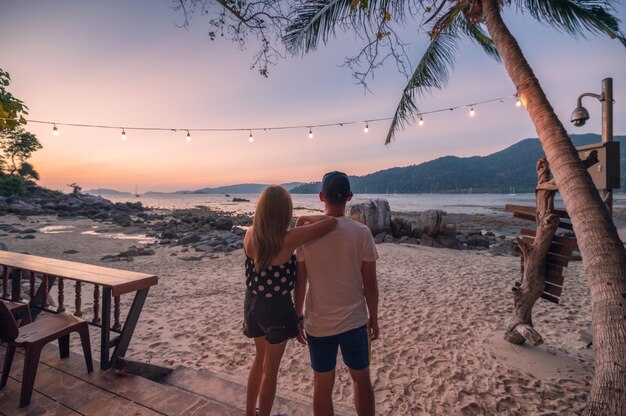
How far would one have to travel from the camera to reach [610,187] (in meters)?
3.29

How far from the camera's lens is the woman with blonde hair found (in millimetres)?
1806

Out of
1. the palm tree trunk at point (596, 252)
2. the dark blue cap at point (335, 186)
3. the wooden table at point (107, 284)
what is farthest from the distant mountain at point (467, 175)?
the dark blue cap at point (335, 186)

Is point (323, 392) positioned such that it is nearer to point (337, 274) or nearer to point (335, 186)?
point (337, 274)

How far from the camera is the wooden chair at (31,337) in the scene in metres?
→ 2.22

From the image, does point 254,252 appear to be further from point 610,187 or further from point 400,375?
point 610,187

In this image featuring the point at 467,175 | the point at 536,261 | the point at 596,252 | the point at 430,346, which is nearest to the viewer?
the point at 596,252

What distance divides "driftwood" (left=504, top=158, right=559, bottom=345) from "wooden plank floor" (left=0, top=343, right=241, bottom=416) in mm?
3999

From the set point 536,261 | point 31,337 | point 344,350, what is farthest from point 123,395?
point 536,261

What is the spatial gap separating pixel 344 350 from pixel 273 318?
20.7 inches

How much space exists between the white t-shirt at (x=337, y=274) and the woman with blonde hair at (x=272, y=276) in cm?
10

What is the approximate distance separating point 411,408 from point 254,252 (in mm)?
2470

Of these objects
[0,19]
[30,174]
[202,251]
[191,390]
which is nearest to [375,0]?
[191,390]

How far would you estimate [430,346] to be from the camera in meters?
4.13

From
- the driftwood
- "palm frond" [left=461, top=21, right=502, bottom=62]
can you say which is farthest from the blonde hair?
"palm frond" [left=461, top=21, right=502, bottom=62]
